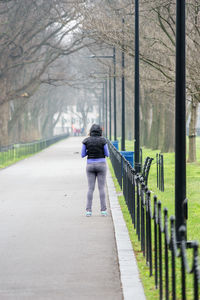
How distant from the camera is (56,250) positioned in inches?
399

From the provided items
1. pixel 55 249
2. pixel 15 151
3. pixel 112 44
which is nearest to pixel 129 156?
pixel 112 44

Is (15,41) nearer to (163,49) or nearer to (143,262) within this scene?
(163,49)

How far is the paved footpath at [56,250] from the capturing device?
25.2ft

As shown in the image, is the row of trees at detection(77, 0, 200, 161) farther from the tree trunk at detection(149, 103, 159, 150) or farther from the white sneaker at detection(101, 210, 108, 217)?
the tree trunk at detection(149, 103, 159, 150)

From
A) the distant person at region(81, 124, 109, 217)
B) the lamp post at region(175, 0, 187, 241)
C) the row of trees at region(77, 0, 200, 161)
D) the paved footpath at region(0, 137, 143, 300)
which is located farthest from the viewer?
the row of trees at region(77, 0, 200, 161)

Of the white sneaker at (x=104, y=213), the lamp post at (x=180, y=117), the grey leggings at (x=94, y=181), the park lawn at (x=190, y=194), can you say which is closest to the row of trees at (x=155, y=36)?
the park lawn at (x=190, y=194)

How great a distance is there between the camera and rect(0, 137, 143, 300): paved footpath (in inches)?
302

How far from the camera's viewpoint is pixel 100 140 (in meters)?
14.0

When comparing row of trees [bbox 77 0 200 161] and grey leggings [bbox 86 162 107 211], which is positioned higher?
row of trees [bbox 77 0 200 161]

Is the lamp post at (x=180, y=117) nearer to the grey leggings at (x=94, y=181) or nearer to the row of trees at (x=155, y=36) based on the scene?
the grey leggings at (x=94, y=181)

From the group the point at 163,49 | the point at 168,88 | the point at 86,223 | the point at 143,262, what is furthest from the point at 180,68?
the point at 168,88

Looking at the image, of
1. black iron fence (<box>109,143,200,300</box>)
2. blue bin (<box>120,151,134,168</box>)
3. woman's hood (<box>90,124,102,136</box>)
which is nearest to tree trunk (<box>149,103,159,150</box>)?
blue bin (<box>120,151,134,168</box>)

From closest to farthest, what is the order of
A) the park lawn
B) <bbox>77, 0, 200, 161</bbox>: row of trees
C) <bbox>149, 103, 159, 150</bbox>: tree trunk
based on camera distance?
the park lawn < <bbox>77, 0, 200, 161</bbox>: row of trees < <bbox>149, 103, 159, 150</bbox>: tree trunk

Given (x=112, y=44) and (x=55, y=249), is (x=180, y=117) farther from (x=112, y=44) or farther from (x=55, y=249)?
(x=112, y=44)
